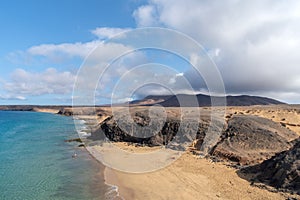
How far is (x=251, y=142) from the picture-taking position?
2988cm

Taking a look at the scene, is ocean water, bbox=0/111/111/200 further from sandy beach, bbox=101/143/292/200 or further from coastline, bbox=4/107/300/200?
sandy beach, bbox=101/143/292/200

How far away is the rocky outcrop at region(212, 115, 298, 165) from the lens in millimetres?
27469

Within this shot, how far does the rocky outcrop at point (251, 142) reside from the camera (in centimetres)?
2747

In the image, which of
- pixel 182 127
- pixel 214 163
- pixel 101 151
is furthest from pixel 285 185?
pixel 101 151

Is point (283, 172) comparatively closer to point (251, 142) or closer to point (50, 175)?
point (251, 142)

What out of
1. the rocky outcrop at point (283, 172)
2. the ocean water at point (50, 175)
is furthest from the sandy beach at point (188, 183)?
the ocean water at point (50, 175)

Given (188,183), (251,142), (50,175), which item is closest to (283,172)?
(188,183)

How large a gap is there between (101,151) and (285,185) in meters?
22.3

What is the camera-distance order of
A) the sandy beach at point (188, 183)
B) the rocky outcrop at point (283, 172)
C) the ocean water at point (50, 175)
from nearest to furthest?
the sandy beach at point (188, 183) → the rocky outcrop at point (283, 172) → the ocean water at point (50, 175)

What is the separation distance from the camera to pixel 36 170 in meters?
25.5

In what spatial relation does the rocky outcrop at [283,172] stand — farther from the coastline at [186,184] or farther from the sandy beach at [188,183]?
the sandy beach at [188,183]

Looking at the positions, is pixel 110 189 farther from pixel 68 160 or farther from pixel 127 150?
pixel 127 150

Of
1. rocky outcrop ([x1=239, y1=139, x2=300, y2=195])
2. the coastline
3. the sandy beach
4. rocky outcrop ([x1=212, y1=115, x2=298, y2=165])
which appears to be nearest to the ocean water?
the coastline

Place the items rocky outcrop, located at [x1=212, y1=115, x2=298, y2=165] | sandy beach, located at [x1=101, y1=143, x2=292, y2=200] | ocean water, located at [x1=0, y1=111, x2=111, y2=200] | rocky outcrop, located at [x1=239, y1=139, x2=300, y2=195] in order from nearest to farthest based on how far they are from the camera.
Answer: sandy beach, located at [x1=101, y1=143, x2=292, y2=200]
rocky outcrop, located at [x1=239, y1=139, x2=300, y2=195]
ocean water, located at [x1=0, y1=111, x2=111, y2=200]
rocky outcrop, located at [x1=212, y1=115, x2=298, y2=165]
